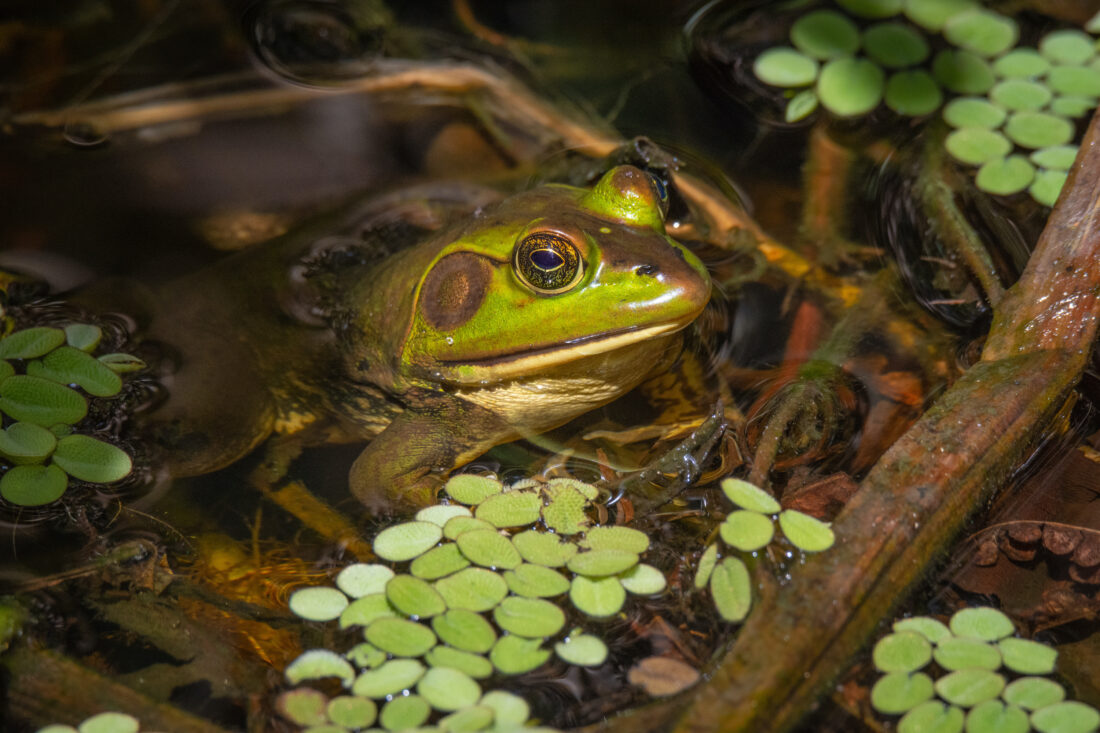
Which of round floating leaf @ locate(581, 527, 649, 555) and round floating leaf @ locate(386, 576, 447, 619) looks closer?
round floating leaf @ locate(386, 576, 447, 619)

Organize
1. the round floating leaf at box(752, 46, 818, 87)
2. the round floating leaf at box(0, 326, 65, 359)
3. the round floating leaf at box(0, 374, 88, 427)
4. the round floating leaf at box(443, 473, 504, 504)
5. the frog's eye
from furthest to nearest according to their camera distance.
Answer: the round floating leaf at box(752, 46, 818, 87)
the round floating leaf at box(0, 326, 65, 359)
the round floating leaf at box(0, 374, 88, 427)
the frog's eye
the round floating leaf at box(443, 473, 504, 504)

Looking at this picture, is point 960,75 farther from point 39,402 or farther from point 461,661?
point 39,402

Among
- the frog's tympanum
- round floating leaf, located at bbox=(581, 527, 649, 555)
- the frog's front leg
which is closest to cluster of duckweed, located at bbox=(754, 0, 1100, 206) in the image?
the frog's tympanum

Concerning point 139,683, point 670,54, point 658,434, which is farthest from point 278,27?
point 139,683

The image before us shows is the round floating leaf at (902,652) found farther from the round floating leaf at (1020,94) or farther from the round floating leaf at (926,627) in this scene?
the round floating leaf at (1020,94)

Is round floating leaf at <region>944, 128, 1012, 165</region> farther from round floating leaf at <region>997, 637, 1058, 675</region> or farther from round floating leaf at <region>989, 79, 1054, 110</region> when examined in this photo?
round floating leaf at <region>997, 637, 1058, 675</region>

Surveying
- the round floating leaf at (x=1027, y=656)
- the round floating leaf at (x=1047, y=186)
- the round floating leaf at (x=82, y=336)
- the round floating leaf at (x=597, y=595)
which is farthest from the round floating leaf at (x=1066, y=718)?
the round floating leaf at (x=82, y=336)

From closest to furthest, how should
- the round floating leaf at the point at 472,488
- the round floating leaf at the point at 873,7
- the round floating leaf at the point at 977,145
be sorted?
the round floating leaf at the point at 472,488 < the round floating leaf at the point at 977,145 < the round floating leaf at the point at 873,7
